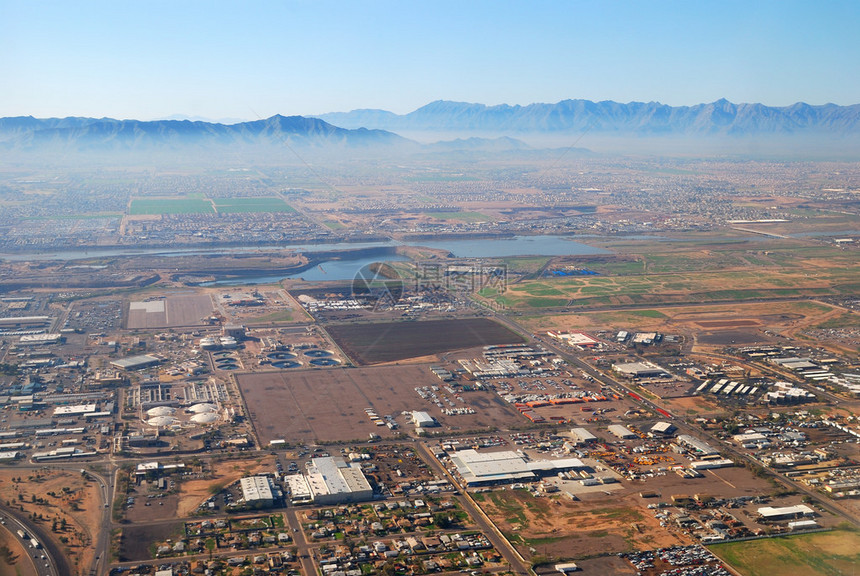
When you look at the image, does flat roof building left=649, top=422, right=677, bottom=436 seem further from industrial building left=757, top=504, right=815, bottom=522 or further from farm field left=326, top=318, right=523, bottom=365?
farm field left=326, top=318, right=523, bottom=365

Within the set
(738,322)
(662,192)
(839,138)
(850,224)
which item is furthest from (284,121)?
(738,322)

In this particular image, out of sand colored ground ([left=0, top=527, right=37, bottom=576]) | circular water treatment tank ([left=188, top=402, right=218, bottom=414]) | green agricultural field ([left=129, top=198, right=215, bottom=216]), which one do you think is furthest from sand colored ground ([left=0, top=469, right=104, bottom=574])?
green agricultural field ([left=129, top=198, right=215, bottom=216])

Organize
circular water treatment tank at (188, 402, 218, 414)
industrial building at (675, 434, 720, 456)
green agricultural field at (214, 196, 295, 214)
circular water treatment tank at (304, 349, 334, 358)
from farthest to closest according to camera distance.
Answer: green agricultural field at (214, 196, 295, 214) → circular water treatment tank at (304, 349, 334, 358) → circular water treatment tank at (188, 402, 218, 414) → industrial building at (675, 434, 720, 456)

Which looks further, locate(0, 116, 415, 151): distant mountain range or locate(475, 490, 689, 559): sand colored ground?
locate(0, 116, 415, 151): distant mountain range

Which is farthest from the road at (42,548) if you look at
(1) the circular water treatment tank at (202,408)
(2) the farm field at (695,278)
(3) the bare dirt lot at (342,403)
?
(2) the farm field at (695,278)

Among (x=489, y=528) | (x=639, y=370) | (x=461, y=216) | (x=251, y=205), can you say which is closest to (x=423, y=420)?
(x=489, y=528)

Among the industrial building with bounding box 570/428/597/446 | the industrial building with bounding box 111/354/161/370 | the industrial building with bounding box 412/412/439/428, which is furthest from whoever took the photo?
the industrial building with bounding box 111/354/161/370

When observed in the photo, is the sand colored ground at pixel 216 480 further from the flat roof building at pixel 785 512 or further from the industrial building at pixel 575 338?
the industrial building at pixel 575 338
